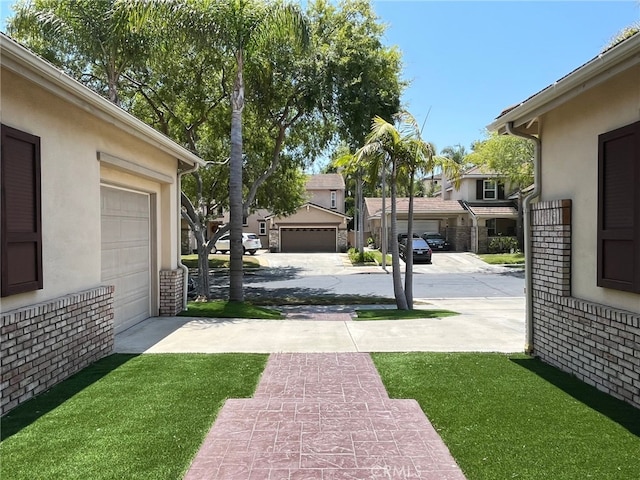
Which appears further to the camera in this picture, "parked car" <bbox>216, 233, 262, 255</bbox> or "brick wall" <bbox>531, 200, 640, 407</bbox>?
"parked car" <bbox>216, 233, 262, 255</bbox>

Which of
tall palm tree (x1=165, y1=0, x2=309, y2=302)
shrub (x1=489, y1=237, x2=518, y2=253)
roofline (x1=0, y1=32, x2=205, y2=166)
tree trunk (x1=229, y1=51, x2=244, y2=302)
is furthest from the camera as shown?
shrub (x1=489, y1=237, x2=518, y2=253)

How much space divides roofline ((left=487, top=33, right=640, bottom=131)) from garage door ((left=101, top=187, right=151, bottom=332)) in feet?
20.0

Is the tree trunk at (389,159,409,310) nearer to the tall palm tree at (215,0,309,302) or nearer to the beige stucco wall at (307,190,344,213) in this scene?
the tall palm tree at (215,0,309,302)

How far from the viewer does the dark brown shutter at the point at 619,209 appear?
14.8 feet

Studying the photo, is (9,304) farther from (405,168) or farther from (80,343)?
(405,168)

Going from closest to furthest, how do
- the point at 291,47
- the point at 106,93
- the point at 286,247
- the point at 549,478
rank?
the point at 549,478, the point at 291,47, the point at 106,93, the point at 286,247

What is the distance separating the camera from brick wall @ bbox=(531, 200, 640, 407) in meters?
4.70

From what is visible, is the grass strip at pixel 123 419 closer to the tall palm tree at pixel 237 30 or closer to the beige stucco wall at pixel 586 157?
the beige stucco wall at pixel 586 157

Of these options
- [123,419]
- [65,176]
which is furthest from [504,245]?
[123,419]

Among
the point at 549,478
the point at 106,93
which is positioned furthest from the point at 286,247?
the point at 549,478

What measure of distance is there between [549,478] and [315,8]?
49.1 ft

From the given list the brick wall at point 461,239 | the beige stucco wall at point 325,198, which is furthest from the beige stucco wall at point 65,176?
the beige stucco wall at point 325,198

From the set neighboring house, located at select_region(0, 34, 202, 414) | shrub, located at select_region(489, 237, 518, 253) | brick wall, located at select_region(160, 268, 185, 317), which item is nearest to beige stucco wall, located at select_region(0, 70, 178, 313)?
neighboring house, located at select_region(0, 34, 202, 414)

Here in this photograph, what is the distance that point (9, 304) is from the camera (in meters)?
4.59
